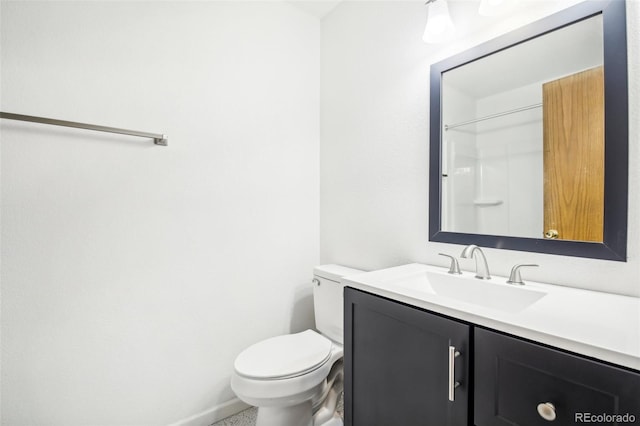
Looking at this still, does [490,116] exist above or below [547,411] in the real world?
above

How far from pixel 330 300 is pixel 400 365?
2.37 ft

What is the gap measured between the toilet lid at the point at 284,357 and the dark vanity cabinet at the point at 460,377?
253mm

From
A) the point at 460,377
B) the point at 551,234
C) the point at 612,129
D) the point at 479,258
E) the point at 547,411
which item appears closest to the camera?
the point at 547,411

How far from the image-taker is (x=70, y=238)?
118 cm

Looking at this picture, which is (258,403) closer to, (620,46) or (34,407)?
(34,407)

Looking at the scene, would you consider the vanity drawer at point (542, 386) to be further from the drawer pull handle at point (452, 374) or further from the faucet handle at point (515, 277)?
the faucet handle at point (515, 277)

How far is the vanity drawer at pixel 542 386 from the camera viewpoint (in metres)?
0.51

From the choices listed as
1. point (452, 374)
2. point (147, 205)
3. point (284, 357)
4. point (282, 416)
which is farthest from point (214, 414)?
point (452, 374)

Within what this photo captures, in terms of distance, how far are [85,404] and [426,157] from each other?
181 cm

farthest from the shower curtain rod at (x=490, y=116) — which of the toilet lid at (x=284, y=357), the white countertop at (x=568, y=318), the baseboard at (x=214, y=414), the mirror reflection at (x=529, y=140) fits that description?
the baseboard at (x=214, y=414)

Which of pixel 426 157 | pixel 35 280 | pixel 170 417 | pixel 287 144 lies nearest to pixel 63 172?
pixel 35 280

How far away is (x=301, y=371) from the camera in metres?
1.19

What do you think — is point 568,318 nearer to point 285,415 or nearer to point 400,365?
point 400,365

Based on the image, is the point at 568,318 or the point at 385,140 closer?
the point at 568,318
